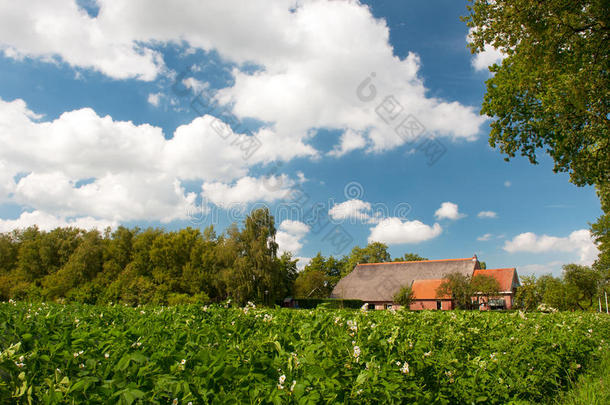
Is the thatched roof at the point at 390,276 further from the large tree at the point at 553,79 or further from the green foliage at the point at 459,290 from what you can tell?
the large tree at the point at 553,79

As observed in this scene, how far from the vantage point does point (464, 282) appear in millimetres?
43719

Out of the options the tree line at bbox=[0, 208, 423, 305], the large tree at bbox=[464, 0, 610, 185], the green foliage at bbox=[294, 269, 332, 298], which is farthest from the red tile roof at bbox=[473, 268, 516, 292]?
the large tree at bbox=[464, 0, 610, 185]

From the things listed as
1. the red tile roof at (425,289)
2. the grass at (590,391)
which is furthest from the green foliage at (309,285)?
the grass at (590,391)

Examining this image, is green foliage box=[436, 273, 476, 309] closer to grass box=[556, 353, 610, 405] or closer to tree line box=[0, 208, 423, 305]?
tree line box=[0, 208, 423, 305]

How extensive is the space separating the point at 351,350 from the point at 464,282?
4545 centimetres

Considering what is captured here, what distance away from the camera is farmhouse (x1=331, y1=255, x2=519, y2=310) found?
52250 mm

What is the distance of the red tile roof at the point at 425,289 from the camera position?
52.8 metres

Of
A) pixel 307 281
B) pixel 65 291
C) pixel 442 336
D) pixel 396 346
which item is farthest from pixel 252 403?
pixel 307 281

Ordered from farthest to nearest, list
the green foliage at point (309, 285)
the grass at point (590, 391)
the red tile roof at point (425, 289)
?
the green foliage at point (309, 285) < the red tile roof at point (425, 289) < the grass at point (590, 391)

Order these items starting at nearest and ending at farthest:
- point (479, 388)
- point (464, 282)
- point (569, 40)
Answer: point (479, 388), point (569, 40), point (464, 282)

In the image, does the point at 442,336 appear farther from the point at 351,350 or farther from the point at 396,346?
the point at 351,350

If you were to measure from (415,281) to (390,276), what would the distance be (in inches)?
181

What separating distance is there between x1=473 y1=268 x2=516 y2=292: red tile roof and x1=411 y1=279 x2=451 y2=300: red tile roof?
5.90 meters

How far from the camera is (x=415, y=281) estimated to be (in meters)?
57.4
